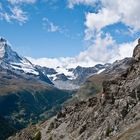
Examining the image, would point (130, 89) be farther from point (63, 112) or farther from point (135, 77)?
point (63, 112)

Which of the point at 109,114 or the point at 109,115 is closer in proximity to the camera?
the point at 109,115

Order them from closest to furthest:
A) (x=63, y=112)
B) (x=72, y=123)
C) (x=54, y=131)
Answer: (x=72, y=123) < (x=54, y=131) < (x=63, y=112)

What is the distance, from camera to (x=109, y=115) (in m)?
105

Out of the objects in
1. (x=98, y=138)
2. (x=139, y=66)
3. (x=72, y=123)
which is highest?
(x=139, y=66)

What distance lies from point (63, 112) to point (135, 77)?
5684cm

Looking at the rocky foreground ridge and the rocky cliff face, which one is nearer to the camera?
the rocky foreground ridge

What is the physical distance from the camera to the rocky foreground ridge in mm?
89988

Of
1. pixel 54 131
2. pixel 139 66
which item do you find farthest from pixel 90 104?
pixel 139 66

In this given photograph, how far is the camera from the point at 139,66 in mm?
110500

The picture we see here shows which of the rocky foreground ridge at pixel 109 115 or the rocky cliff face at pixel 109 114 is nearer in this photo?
the rocky foreground ridge at pixel 109 115

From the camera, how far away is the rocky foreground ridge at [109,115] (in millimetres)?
89988

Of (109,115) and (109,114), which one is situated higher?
(109,114)

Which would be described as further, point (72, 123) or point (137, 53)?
point (72, 123)

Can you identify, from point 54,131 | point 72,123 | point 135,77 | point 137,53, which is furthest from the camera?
point 54,131
